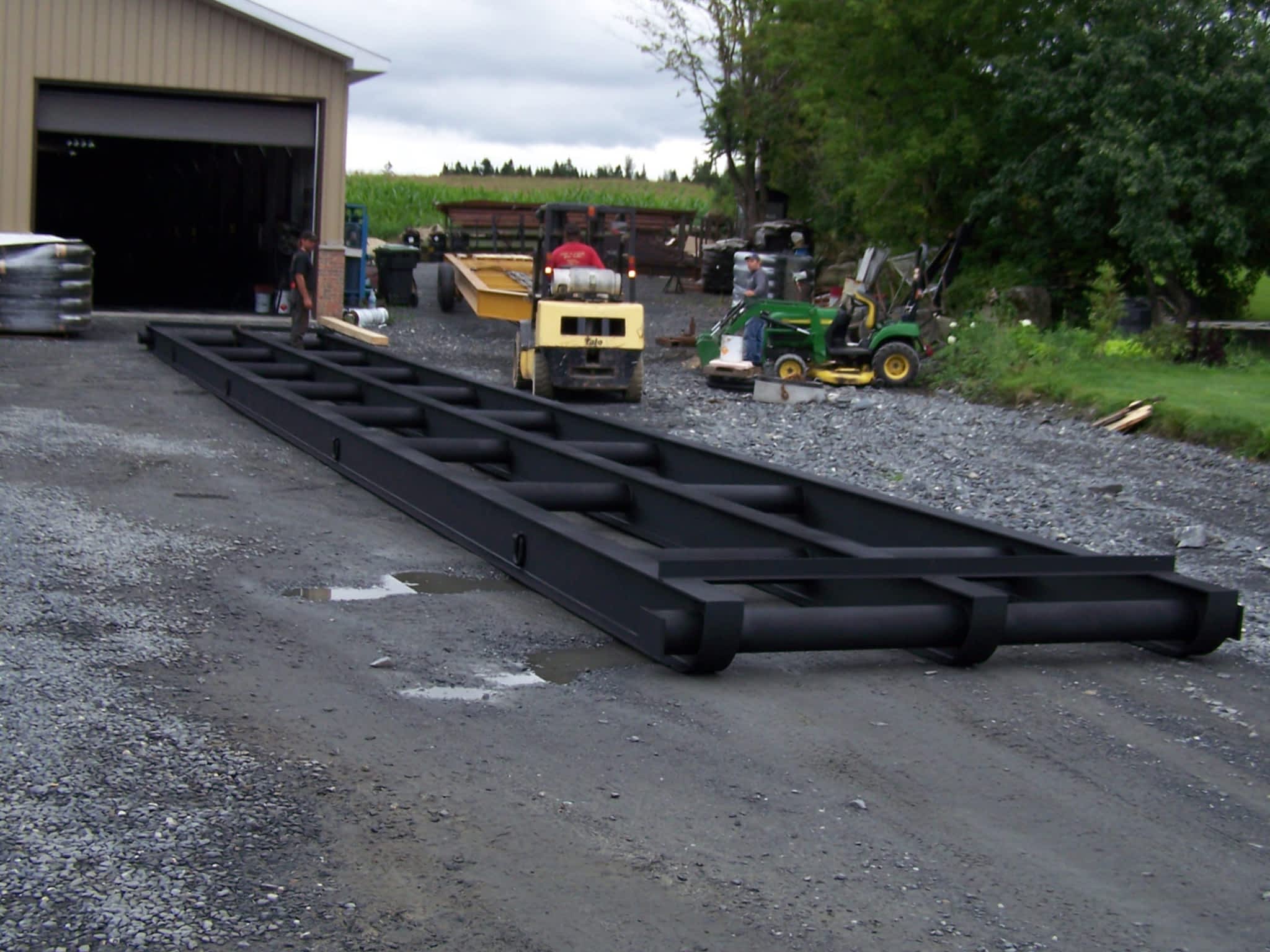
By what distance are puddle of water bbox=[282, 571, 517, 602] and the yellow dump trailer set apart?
8.80 metres

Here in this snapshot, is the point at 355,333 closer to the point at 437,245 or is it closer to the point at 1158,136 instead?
the point at 1158,136

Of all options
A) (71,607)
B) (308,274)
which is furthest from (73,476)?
(308,274)

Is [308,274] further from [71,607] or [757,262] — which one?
[71,607]

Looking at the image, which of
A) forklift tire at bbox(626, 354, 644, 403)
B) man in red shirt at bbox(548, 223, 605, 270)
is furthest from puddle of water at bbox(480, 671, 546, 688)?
man in red shirt at bbox(548, 223, 605, 270)

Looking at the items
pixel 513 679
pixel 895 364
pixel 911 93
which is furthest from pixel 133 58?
pixel 513 679

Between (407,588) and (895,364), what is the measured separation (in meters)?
12.9

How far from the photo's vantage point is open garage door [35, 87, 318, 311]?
79.7ft

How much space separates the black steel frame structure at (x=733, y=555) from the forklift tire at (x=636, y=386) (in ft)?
17.2

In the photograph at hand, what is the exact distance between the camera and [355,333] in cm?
2016

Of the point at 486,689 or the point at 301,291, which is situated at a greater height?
the point at 301,291

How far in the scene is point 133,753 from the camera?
4793mm

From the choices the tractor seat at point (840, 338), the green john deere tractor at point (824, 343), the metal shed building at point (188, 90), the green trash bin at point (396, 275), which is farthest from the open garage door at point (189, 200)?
the tractor seat at point (840, 338)

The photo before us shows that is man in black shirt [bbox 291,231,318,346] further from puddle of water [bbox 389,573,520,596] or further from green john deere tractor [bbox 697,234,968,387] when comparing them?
puddle of water [bbox 389,573,520,596]

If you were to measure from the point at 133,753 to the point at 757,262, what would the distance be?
16352 mm
